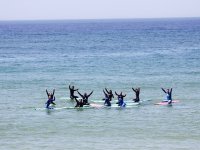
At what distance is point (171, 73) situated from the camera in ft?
212

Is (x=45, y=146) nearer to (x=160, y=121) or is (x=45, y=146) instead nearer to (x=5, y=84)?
(x=160, y=121)

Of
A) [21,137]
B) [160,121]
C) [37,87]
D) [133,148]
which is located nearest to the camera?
[133,148]

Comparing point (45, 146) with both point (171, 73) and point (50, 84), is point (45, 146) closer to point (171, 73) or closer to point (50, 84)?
point (50, 84)

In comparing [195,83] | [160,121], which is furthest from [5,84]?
[160,121]

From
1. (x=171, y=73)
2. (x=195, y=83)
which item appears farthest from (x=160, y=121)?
(x=171, y=73)

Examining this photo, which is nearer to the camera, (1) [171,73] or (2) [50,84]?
(2) [50,84]

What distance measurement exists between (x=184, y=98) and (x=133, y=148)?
16890 mm

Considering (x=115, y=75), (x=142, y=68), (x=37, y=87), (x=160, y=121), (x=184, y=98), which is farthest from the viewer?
(x=142, y=68)

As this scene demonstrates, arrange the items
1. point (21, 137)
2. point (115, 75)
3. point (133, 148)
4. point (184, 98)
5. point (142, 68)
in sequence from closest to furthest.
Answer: point (133, 148)
point (21, 137)
point (184, 98)
point (115, 75)
point (142, 68)

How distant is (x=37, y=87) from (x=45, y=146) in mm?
22697

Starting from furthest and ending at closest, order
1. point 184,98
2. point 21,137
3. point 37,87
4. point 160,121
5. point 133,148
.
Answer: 1. point 37,87
2. point 184,98
3. point 160,121
4. point 21,137
5. point 133,148

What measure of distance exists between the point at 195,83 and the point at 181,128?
19.5m

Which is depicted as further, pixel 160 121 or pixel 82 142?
pixel 160 121

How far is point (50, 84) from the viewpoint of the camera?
57.0 meters
